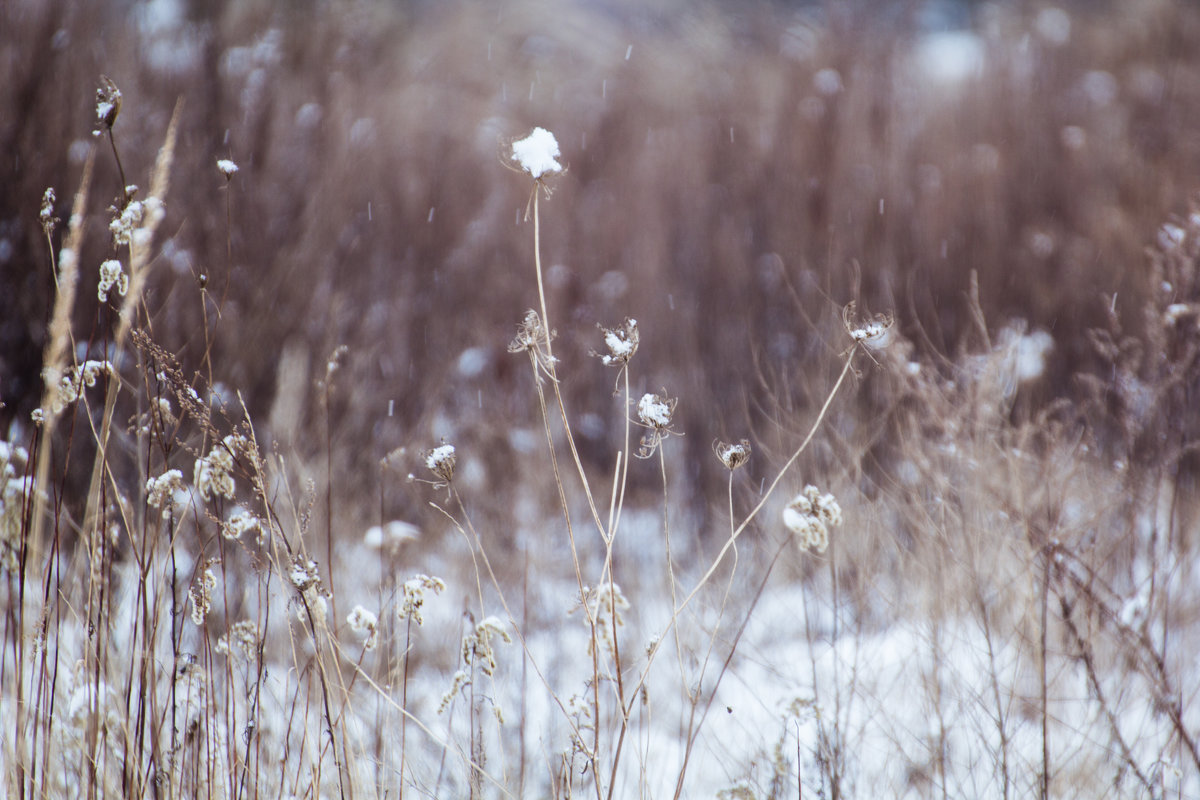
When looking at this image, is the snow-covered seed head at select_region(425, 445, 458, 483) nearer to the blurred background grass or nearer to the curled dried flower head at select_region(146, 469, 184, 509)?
the curled dried flower head at select_region(146, 469, 184, 509)

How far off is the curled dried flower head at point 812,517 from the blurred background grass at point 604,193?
2455 millimetres

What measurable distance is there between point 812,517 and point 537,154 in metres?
0.76

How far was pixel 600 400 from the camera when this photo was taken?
6363 millimetres

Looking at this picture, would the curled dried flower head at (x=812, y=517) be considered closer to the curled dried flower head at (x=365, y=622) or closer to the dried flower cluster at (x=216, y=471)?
the curled dried flower head at (x=365, y=622)

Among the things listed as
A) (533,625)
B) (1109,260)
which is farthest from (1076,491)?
(1109,260)

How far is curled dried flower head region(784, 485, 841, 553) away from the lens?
1311mm

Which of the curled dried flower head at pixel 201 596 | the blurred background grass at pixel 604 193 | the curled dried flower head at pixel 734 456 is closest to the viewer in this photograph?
the curled dried flower head at pixel 734 456

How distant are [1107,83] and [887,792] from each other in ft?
26.8

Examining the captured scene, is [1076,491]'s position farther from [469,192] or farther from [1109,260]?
[469,192]

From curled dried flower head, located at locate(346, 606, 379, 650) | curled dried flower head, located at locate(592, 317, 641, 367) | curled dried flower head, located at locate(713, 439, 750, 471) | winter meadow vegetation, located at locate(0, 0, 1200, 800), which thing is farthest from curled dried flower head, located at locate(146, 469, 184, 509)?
curled dried flower head, located at locate(713, 439, 750, 471)

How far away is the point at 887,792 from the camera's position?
82.0 inches

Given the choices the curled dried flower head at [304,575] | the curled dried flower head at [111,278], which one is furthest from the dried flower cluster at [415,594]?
the curled dried flower head at [111,278]

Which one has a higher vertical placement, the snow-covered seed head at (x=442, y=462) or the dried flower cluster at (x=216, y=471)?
the dried flower cluster at (x=216, y=471)

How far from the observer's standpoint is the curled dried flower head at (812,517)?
131cm
